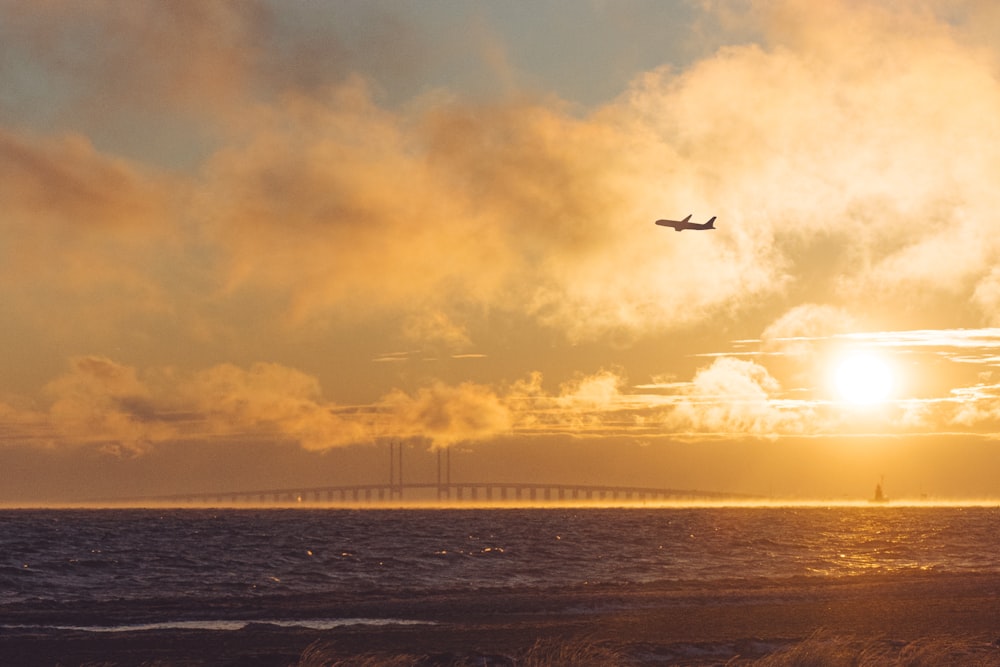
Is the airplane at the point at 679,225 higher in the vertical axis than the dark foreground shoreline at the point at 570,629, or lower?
higher

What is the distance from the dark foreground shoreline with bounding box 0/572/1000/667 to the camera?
39.7 metres

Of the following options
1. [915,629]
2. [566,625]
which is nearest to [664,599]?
[566,625]

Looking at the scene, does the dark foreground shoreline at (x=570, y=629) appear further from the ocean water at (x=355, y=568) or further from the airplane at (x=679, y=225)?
the airplane at (x=679, y=225)

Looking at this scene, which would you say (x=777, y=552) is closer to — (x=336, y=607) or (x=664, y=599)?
(x=664, y=599)

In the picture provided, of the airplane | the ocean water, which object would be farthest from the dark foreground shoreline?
Answer: the airplane

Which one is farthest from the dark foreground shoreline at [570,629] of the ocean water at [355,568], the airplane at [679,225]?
the airplane at [679,225]

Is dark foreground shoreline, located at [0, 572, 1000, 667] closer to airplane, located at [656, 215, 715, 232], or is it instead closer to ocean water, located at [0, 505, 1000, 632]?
ocean water, located at [0, 505, 1000, 632]

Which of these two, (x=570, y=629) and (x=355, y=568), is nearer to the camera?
(x=570, y=629)

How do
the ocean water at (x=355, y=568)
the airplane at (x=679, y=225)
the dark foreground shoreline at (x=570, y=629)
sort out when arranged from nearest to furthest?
the dark foreground shoreline at (x=570, y=629), the ocean water at (x=355, y=568), the airplane at (x=679, y=225)

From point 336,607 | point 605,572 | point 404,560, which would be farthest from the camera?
point 404,560

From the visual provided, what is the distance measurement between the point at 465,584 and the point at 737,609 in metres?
24.7

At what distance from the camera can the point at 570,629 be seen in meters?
49.8

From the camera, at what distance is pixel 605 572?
3351 inches

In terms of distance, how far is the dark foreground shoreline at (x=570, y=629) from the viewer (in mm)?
39688
